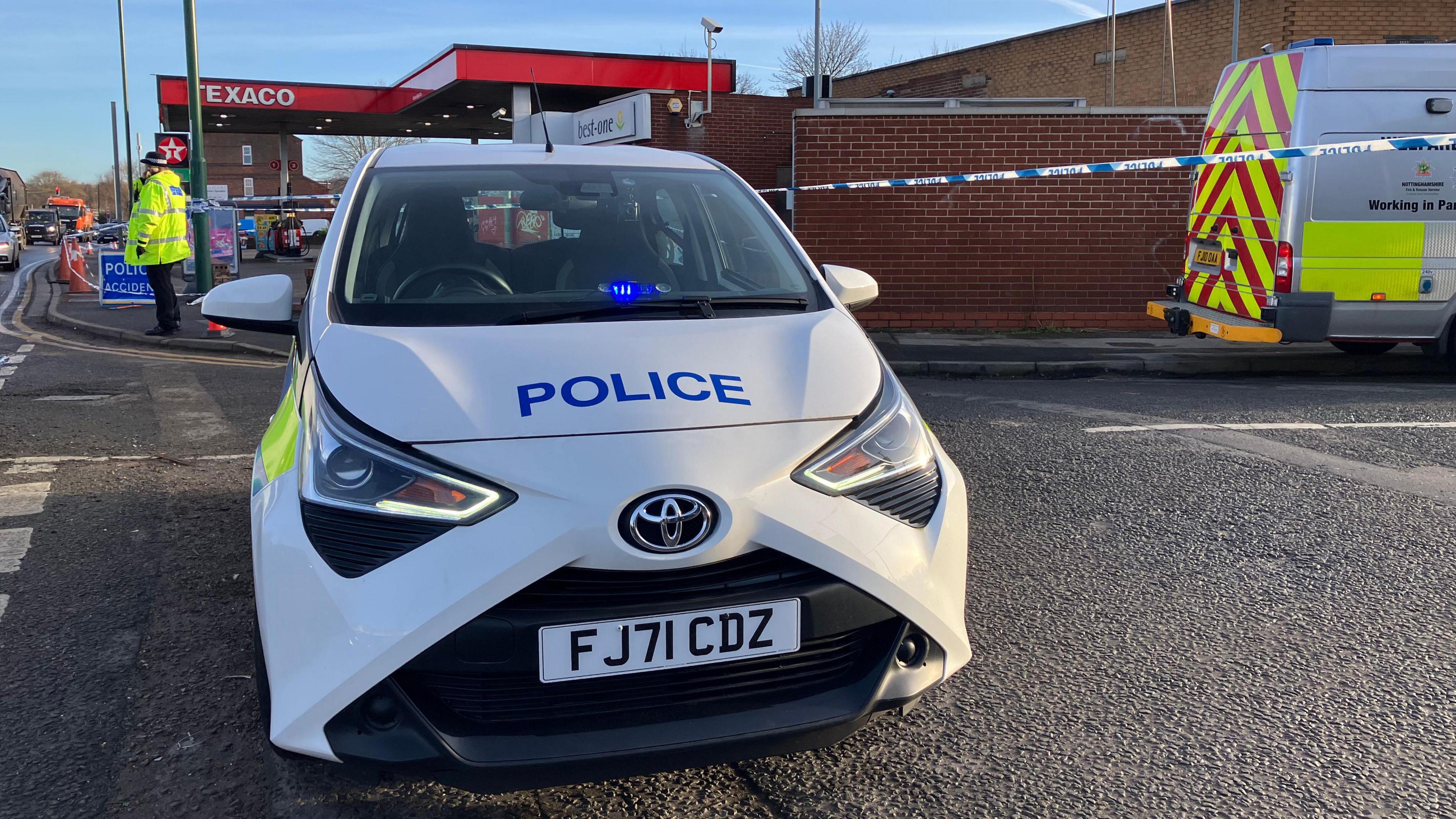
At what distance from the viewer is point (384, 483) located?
226 centimetres

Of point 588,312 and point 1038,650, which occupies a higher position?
point 588,312

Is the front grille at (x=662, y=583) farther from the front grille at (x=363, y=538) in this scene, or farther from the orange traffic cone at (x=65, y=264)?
the orange traffic cone at (x=65, y=264)

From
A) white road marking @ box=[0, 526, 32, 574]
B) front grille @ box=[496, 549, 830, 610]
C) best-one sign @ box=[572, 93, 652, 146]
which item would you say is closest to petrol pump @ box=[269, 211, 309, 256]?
best-one sign @ box=[572, 93, 652, 146]

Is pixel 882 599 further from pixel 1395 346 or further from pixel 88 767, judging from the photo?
pixel 1395 346

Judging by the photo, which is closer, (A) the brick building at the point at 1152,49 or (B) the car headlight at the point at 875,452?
(B) the car headlight at the point at 875,452

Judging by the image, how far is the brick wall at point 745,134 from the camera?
20234mm

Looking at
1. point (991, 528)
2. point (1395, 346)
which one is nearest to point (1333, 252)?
point (1395, 346)

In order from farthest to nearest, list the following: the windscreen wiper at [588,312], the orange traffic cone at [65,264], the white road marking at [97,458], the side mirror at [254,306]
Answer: the orange traffic cone at [65,264], the white road marking at [97,458], the side mirror at [254,306], the windscreen wiper at [588,312]

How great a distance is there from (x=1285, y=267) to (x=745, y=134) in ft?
45.7

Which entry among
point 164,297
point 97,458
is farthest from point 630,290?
point 164,297

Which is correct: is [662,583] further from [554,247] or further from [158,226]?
[158,226]

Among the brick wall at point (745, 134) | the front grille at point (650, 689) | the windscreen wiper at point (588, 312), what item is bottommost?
the front grille at point (650, 689)

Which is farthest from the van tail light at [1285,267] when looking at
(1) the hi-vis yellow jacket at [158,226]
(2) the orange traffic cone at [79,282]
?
(2) the orange traffic cone at [79,282]

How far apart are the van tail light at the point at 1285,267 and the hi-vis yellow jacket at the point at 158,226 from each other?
1035 centimetres
